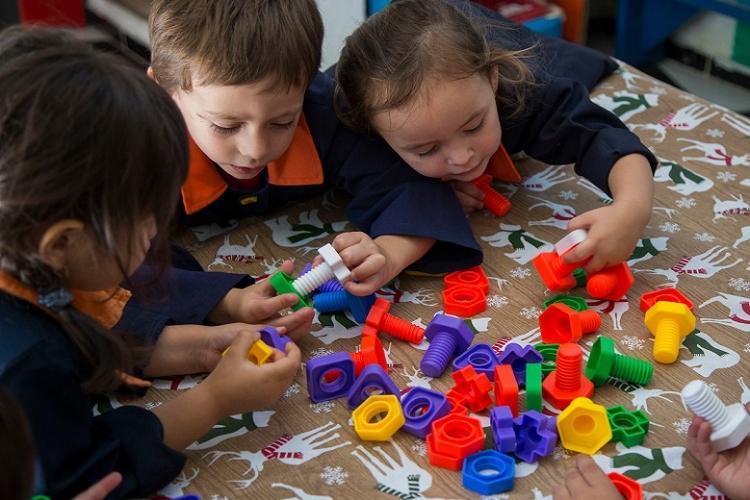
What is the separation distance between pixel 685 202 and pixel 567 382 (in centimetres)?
46

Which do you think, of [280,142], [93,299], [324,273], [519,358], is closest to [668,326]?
[519,358]

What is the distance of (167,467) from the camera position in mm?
914

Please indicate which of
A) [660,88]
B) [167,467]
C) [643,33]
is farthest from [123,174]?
[643,33]

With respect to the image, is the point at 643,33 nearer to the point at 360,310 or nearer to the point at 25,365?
the point at 360,310

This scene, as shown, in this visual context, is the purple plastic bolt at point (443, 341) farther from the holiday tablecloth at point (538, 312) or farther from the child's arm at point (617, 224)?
the child's arm at point (617, 224)

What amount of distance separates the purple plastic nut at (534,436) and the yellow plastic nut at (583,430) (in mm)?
13

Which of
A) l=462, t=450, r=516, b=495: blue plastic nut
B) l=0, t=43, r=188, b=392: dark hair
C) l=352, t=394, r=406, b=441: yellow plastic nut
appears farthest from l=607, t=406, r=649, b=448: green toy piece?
l=0, t=43, r=188, b=392: dark hair

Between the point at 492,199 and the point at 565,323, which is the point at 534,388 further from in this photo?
the point at 492,199

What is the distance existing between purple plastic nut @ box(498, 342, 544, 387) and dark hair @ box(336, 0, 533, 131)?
1.05ft

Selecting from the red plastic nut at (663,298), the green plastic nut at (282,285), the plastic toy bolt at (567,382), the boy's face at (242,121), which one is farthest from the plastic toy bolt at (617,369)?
the boy's face at (242,121)

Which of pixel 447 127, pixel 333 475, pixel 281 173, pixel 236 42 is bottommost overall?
pixel 333 475

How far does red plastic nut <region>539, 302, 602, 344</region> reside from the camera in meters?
1.08

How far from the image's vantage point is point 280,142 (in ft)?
3.88

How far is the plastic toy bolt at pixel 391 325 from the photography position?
Result: 1.10 meters
